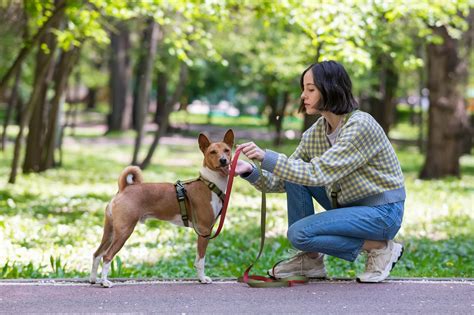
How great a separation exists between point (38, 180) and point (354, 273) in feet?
37.7

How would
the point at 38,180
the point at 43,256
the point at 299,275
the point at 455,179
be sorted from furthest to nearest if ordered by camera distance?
1. the point at 455,179
2. the point at 38,180
3. the point at 43,256
4. the point at 299,275

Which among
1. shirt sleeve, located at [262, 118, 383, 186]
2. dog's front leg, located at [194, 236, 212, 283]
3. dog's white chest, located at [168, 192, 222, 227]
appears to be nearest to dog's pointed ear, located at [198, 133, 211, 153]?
dog's white chest, located at [168, 192, 222, 227]

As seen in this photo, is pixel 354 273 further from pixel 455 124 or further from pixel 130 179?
pixel 455 124

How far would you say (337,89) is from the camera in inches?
247

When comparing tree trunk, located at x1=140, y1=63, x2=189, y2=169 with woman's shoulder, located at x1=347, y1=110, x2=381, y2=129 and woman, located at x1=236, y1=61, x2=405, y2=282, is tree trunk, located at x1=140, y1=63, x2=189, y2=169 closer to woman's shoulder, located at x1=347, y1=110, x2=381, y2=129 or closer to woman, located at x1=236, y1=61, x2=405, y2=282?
woman, located at x1=236, y1=61, x2=405, y2=282

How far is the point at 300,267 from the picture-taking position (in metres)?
6.81

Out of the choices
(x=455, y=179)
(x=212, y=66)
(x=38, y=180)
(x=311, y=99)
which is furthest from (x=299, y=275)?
(x=212, y=66)

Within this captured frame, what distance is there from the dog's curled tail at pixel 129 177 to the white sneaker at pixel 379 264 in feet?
6.06

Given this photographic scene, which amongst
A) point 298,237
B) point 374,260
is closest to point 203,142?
point 298,237

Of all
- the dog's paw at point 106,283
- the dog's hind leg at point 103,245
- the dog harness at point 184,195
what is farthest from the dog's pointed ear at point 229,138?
the dog's paw at point 106,283

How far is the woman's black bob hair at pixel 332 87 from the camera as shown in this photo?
625cm

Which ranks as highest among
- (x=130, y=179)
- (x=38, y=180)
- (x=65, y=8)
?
(x=65, y=8)

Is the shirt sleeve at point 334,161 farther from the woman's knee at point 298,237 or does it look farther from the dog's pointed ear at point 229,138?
the woman's knee at point 298,237

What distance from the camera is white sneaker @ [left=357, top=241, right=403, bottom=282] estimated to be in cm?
662
